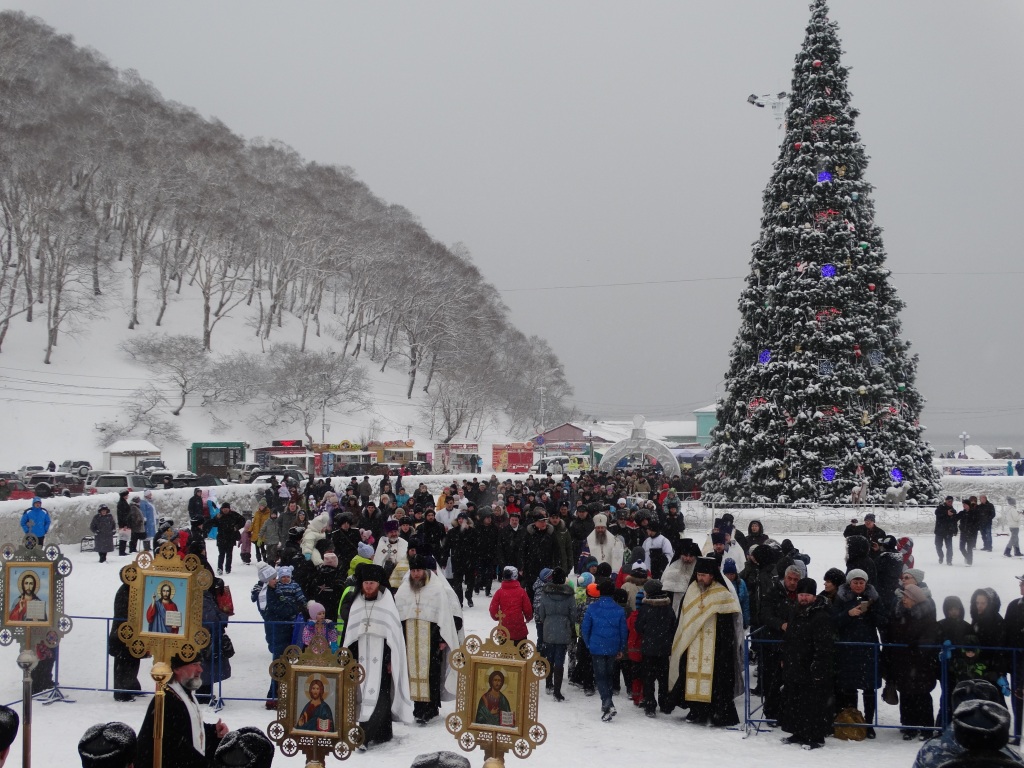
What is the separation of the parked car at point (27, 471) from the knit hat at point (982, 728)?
34.9m

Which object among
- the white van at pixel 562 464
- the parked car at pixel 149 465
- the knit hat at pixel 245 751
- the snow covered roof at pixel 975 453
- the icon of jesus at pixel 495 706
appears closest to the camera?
the knit hat at pixel 245 751

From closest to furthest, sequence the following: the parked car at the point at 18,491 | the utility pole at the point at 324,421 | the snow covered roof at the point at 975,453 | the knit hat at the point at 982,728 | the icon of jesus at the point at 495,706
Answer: the knit hat at the point at 982,728 → the icon of jesus at the point at 495,706 → the parked car at the point at 18,491 → the utility pole at the point at 324,421 → the snow covered roof at the point at 975,453

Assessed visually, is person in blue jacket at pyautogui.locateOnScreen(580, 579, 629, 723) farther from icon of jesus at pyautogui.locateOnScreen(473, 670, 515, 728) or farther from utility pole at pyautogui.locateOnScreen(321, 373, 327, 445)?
utility pole at pyautogui.locateOnScreen(321, 373, 327, 445)

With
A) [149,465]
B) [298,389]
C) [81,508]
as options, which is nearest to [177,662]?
[81,508]

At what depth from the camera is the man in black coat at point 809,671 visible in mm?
8289

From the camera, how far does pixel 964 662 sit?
322 inches

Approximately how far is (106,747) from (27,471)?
1513 inches

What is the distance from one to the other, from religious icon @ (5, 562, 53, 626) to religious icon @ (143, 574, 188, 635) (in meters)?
2.41

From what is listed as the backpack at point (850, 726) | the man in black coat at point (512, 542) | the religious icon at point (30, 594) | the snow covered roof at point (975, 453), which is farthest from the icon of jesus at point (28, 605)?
the snow covered roof at point (975, 453)

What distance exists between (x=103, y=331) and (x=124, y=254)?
1326 centimetres

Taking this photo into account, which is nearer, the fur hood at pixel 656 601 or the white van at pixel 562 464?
the fur hood at pixel 656 601

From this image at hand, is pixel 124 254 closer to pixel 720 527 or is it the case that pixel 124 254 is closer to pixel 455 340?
pixel 455 340

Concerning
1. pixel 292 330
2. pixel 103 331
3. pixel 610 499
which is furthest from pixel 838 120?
pixel 292 330

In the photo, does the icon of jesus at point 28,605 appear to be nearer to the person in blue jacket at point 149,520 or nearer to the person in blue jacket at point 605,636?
the person in blue jacket at point 605,636
